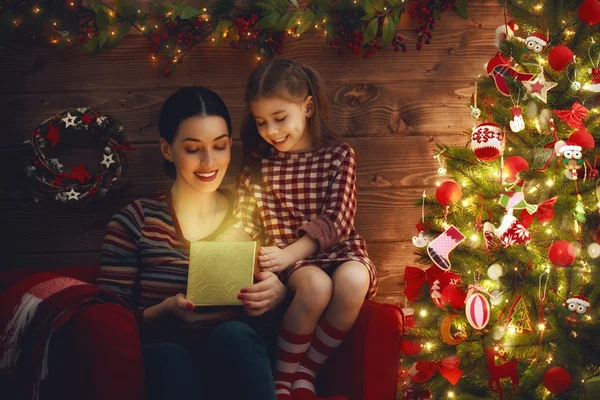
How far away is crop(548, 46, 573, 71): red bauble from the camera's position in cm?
155

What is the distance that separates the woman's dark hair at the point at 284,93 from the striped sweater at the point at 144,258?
1.32ft

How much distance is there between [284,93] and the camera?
182cm

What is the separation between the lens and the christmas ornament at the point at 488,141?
163cm

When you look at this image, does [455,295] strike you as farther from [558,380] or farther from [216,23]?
[216,23]

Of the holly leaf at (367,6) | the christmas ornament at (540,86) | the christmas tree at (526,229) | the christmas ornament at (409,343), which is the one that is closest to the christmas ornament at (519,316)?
the christmas tree at (526,229)

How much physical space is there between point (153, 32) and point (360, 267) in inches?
46.2

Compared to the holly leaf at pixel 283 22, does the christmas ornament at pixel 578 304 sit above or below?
below

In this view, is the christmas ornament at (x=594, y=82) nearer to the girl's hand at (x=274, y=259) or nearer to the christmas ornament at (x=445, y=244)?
the christmas ornament at (x=445, y=244)

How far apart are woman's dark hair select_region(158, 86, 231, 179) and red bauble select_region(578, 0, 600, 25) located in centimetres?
107

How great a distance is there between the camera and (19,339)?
4.51 feet

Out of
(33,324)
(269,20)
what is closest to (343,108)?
(269,20)

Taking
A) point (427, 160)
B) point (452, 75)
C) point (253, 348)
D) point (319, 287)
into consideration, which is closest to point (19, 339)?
point (253, 348)

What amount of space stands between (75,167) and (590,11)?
179 centimetres

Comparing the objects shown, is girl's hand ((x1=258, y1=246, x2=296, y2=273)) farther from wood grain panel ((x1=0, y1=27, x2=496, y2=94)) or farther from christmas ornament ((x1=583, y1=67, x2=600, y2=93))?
christmas ornament ((x1=583, y1=67, x2=600, y2=93))
